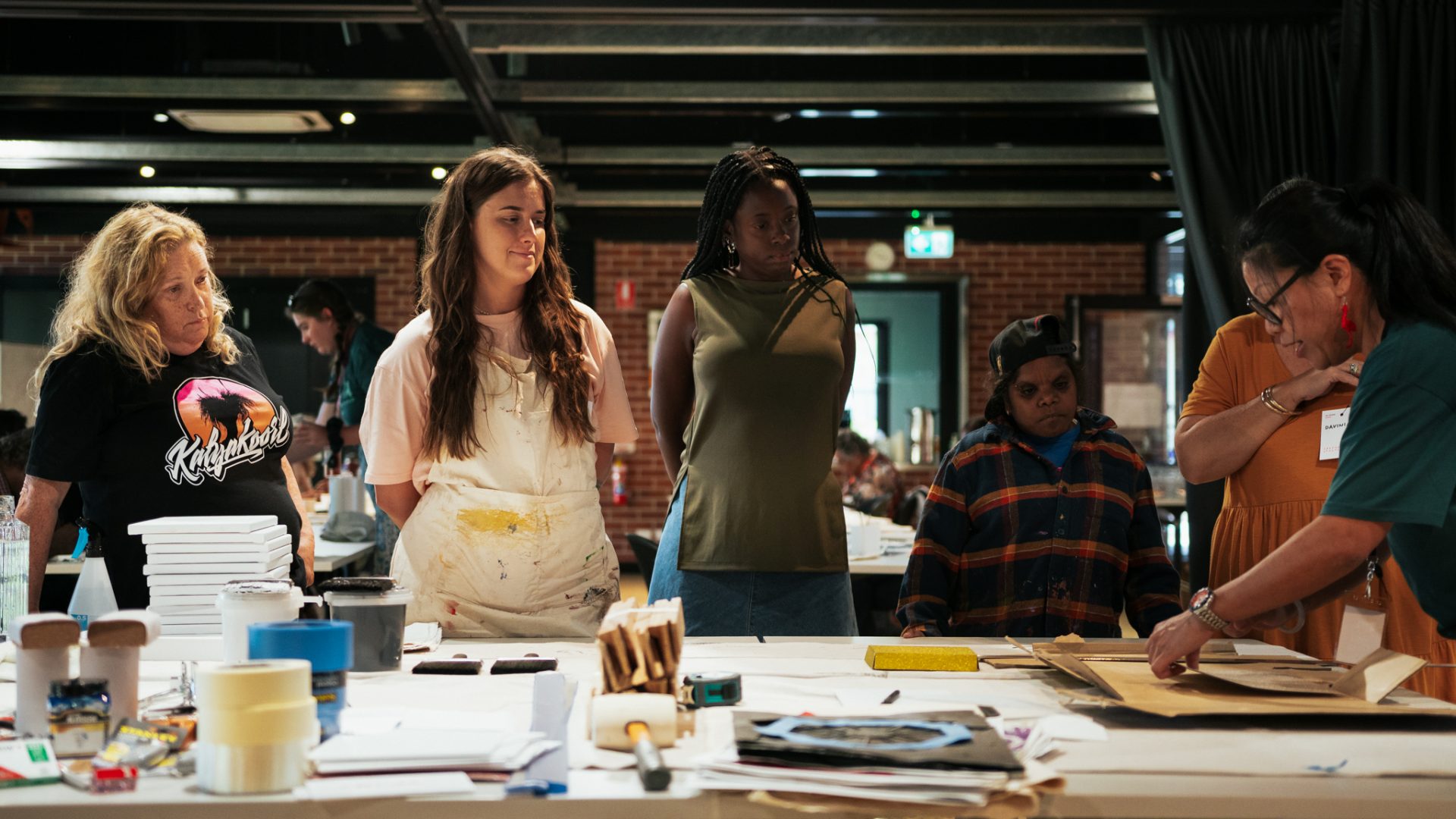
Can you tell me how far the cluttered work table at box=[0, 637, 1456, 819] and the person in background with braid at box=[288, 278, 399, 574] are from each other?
3577mm

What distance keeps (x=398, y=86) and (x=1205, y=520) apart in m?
4.35

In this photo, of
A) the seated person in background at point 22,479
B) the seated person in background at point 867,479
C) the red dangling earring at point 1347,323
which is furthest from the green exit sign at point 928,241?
the red dangling earring at point 1347,323

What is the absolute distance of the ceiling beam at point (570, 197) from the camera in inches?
347

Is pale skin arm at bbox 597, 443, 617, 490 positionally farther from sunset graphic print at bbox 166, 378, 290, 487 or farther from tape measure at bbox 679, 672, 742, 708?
tape measure at bbox 679, 672, 742, 708

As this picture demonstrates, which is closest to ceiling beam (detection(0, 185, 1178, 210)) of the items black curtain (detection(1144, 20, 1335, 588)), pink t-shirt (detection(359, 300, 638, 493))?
black curtain (detection(1144, 20, 1335, 588))

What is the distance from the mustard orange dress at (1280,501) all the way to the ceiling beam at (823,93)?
3.75 metres

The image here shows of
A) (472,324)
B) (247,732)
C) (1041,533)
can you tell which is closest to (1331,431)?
(1041,533)

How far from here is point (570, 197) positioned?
927 cm

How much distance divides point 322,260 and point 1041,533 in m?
9.08

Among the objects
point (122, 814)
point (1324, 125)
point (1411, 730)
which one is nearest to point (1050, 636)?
point (1411, 730)

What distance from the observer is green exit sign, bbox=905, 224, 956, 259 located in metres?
9.70

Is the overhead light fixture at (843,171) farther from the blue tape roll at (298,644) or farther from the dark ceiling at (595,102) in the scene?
the blue tape roll at (298,644)

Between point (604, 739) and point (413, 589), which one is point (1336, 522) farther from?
point (413, 589)

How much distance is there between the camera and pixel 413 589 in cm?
230
